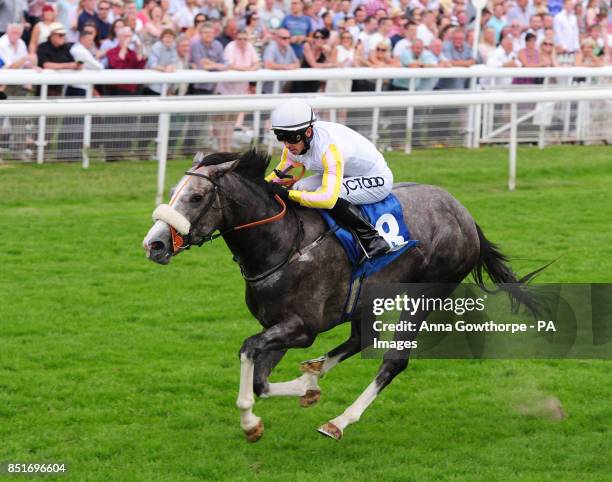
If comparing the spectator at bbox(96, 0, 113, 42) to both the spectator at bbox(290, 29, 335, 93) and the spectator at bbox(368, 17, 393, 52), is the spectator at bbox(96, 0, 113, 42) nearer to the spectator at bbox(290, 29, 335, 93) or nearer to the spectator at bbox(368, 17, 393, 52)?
the spectator at bbox(290, 29, 335, 93)

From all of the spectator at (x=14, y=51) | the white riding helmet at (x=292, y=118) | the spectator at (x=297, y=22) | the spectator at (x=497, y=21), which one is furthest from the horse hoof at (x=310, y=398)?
the spectator at (x=497, y=21)

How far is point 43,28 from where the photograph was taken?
1333cm

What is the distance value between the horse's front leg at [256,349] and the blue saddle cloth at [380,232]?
507 mm

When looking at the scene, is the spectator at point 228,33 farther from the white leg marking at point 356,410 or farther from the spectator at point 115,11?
the white leg marking at point 356,410

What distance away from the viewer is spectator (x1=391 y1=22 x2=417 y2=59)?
52.0 ft

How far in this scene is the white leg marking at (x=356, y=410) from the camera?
6285 millimetres

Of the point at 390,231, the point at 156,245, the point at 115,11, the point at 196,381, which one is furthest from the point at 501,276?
the point at 115,11

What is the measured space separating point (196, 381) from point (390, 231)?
157 centimetres

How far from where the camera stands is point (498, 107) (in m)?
13.9

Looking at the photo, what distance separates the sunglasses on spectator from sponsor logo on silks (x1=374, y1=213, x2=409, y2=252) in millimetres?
678

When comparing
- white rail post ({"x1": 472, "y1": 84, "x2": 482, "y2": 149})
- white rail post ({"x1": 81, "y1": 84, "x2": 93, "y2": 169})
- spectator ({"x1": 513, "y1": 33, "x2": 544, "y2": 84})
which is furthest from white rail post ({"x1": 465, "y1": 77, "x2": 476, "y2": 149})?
white rail post ({"x1": 81, "y1": 84, "x2": 93, "y2": 169})

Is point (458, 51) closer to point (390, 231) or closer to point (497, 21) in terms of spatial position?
point (497, 21)

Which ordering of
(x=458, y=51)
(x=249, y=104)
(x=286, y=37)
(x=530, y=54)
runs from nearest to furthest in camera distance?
(x=249, y=104) → (x=286, y=37) → (x=458, y=51) → (x=530, y=54)

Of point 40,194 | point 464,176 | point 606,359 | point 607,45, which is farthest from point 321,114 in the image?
point 607,45
